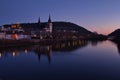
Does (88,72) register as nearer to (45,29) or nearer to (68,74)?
(68,74)

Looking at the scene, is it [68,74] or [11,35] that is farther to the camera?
[11,35]

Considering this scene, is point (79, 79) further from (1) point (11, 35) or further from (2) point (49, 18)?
(2) point (49, 18)

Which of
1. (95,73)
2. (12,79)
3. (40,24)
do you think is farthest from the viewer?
(40,24)

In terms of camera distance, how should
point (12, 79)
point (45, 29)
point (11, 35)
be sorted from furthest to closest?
point (45, 29)
point (11, 35)
point (12, 79)

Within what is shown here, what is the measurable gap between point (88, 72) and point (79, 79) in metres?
2.27

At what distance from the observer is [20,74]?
14.3 meters

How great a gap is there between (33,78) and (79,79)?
272 centimetres

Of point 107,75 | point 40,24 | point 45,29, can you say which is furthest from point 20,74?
point 40,24

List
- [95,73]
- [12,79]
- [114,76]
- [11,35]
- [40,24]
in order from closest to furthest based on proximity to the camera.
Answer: [12,79] → [114,76] → [95,73] → [11,35] → [40,24]

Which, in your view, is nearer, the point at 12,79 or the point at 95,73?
the point at 12,79

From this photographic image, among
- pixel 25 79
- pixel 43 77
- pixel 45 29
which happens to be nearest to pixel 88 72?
pixel 43 77

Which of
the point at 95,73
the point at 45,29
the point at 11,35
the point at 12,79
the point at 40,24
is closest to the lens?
the point at 12,79

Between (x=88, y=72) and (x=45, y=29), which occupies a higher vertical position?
(x=45, y=29)

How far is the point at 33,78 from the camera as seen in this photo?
13117 mm
